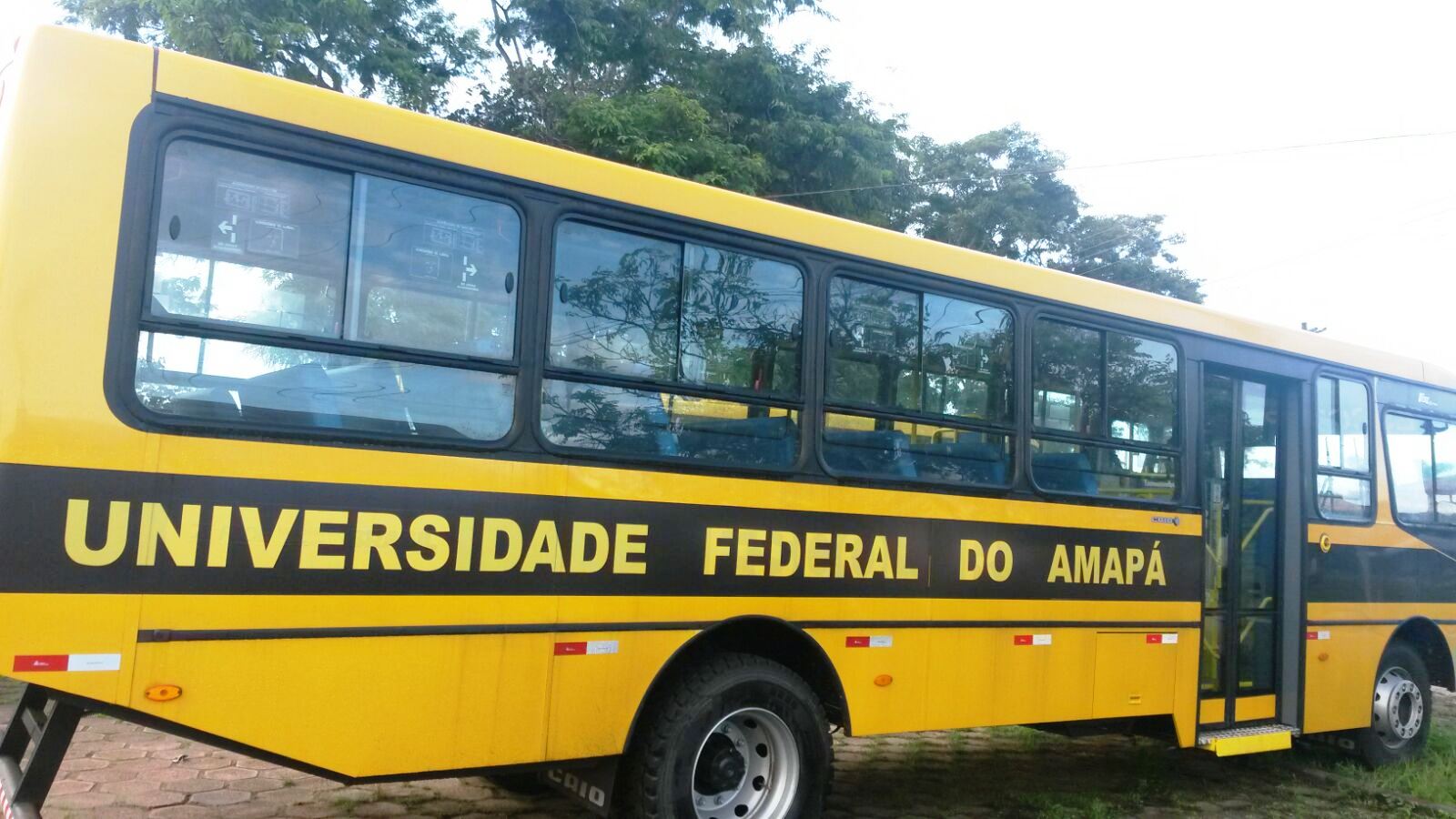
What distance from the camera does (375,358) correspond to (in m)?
3.75

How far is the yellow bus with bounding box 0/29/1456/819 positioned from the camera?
3.28 metres

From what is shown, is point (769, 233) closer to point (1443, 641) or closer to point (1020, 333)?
point (1020, 333)

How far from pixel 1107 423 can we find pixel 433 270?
3.82 metres

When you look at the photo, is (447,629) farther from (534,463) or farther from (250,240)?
(250,240)

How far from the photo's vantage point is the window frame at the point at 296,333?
3.34 m

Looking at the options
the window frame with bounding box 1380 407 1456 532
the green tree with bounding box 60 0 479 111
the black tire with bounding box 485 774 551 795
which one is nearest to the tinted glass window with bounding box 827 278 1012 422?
the black tire with bounding box 485 774 551 795

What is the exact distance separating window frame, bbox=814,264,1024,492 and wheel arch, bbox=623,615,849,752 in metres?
0.74

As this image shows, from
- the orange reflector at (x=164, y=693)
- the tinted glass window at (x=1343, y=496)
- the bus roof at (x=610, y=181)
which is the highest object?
the bus roof at (x=610, y=181)

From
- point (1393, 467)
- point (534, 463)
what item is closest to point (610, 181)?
point (534, 463)

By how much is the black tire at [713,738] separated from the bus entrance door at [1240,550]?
2.98 metres

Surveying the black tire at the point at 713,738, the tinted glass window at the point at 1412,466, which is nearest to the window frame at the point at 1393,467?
the tinted glass window at the point at 1412,466

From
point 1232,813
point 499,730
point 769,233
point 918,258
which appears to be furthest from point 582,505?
point 1232,813

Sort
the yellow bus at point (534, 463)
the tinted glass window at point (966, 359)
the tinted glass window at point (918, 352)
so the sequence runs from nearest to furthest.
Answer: the yellow bus at point (534, 463)
the tinted glass window at point (918, 352)
the tinted glass window at point (966, 359)

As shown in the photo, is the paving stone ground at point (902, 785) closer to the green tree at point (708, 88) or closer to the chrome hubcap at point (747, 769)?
the chrome hubcap at point (747, 769)
